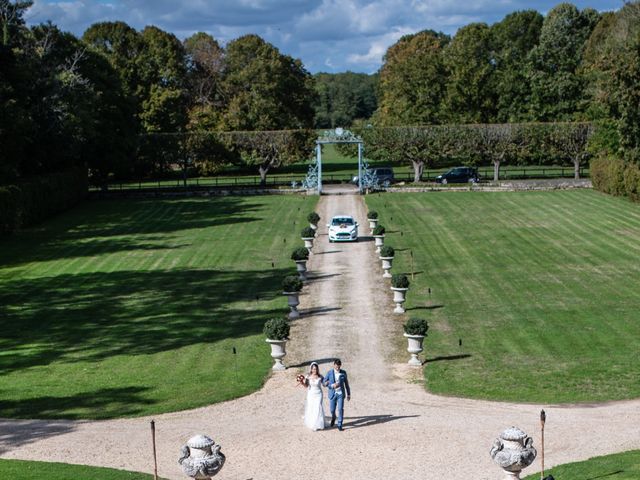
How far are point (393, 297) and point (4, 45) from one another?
129 feet

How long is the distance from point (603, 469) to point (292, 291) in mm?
18227

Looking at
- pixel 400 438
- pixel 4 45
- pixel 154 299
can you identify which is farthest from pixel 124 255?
pixel 400 438

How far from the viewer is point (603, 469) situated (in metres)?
18.5

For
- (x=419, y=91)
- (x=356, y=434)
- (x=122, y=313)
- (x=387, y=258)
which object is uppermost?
(x=419, y=91)

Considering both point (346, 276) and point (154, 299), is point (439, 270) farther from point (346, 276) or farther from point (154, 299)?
point (154, 299)

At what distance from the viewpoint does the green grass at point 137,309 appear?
26.8 metres

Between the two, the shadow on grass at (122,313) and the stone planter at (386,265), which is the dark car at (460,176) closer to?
the shadow on grass at (122,313)

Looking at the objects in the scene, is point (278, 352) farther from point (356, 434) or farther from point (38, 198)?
point (38, 198)

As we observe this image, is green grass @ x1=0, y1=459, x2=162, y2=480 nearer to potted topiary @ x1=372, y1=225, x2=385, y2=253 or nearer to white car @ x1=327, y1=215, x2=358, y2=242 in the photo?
potted topiary @ x1=372, y1=225, x2=385, y2=253

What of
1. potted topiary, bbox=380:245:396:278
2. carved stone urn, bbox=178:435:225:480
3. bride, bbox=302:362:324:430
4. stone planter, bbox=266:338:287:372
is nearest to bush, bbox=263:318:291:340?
stone planter, bbox=266:338:287:372

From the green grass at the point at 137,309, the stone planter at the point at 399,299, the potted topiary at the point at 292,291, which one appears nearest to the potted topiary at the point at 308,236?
the green grass at the point at 137,309

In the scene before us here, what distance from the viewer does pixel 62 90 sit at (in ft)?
235

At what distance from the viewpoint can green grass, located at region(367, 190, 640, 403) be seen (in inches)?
1072

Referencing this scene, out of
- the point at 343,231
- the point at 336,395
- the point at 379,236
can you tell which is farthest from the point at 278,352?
the point at 343,231
